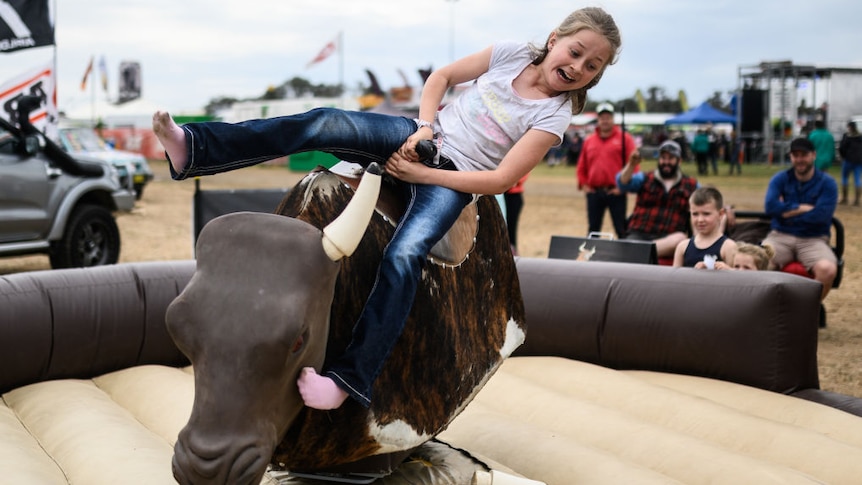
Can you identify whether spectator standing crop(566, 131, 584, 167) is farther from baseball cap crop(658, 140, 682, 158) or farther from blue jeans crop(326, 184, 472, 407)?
blue jeans crop(326, 184, 472, 407)

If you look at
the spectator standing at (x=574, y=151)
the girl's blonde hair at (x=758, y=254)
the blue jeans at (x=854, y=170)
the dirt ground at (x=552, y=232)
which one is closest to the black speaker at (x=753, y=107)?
the dirt ground at (x=552, y=232)

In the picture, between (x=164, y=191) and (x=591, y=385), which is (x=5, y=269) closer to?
(x=591, y=385)

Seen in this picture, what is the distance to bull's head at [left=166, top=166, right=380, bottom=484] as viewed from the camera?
1.68m

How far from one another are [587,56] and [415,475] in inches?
52.8

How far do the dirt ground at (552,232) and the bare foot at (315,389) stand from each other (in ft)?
13.6

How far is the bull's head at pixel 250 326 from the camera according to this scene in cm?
168

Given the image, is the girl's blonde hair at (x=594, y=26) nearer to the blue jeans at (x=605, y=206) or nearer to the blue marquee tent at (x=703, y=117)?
the blue jeans at (x=605, y=206)

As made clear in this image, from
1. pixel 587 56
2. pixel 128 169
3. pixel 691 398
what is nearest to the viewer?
pixel 587 56

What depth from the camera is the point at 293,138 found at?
6.75 ft

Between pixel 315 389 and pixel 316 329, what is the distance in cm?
13

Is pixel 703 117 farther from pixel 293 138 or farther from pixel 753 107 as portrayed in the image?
pixel 293 138

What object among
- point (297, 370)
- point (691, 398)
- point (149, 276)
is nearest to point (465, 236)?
point (297, 370)

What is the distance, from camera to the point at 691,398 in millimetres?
3604

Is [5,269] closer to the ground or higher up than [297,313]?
closer to the ground
